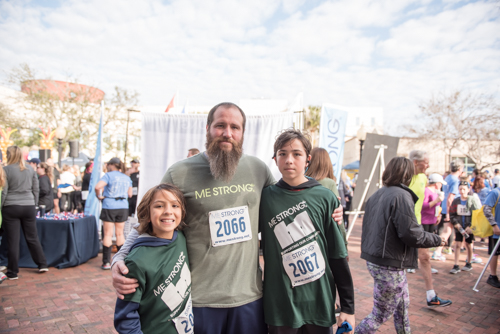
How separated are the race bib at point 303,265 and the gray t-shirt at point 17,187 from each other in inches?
197

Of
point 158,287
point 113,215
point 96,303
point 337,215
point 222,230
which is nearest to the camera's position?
point 158,287

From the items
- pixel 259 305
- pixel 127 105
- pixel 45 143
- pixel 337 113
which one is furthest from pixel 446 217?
pixel 127 105

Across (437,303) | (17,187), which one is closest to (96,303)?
(17,187)

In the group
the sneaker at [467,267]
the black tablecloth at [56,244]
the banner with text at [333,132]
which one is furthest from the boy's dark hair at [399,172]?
the black tablecloth at [56,244]

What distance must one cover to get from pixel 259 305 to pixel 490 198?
4.36 m

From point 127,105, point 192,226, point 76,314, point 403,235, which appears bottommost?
point 76,314

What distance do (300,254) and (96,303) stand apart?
3.48m

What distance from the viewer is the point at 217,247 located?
167cm

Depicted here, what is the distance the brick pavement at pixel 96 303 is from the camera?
3.44m

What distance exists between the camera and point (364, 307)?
13.1ft

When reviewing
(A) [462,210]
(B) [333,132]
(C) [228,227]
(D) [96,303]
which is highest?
(B) [333,132]

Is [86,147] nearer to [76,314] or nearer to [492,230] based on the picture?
[76,314]

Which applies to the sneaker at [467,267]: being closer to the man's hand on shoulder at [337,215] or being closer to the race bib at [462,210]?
the race bib at [462,210]

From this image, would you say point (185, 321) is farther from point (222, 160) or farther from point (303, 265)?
point (222, 160)
